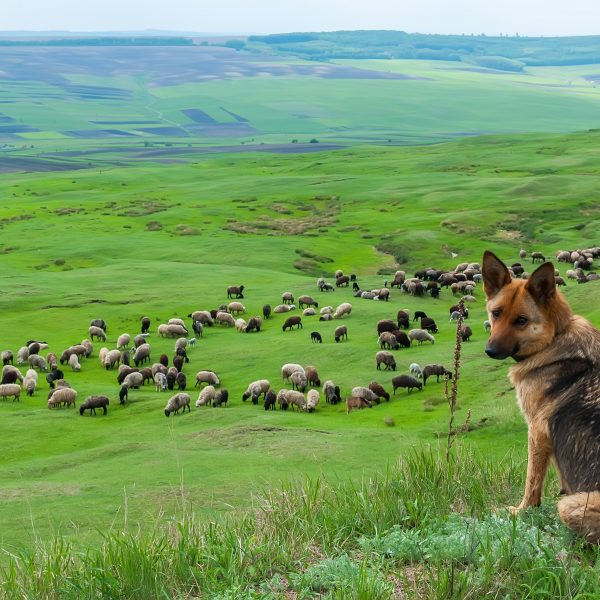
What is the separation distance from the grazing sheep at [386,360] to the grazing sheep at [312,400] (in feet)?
10.9

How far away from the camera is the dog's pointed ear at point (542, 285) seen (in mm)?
7980

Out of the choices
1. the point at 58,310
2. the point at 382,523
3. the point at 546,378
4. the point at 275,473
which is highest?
the point at 546,378

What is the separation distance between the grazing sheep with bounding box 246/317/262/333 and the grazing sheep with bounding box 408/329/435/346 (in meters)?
9.23

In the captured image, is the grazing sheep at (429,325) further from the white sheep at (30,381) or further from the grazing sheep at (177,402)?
the white sheep at (30,381)

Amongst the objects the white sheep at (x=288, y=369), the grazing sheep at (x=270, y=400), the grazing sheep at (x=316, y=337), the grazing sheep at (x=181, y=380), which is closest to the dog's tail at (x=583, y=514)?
the grazing sheep at (x=270, y=400)

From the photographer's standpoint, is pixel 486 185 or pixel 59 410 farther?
pixel 486 185

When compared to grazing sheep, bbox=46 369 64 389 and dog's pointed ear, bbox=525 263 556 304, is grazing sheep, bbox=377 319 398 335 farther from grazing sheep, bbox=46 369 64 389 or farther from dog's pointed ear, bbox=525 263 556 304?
dog's pointed ear, bbox=525 263 556 304

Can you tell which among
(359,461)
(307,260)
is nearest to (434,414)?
(359,461)

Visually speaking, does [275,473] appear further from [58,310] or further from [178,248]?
[178,248]

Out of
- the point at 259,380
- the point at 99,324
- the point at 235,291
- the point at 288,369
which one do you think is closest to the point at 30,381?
the point at 259,380

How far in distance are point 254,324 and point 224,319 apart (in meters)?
2.64

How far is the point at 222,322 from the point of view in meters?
46.2

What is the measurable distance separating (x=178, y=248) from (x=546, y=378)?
64.4m

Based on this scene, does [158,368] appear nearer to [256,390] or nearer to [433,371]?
[256,390]
